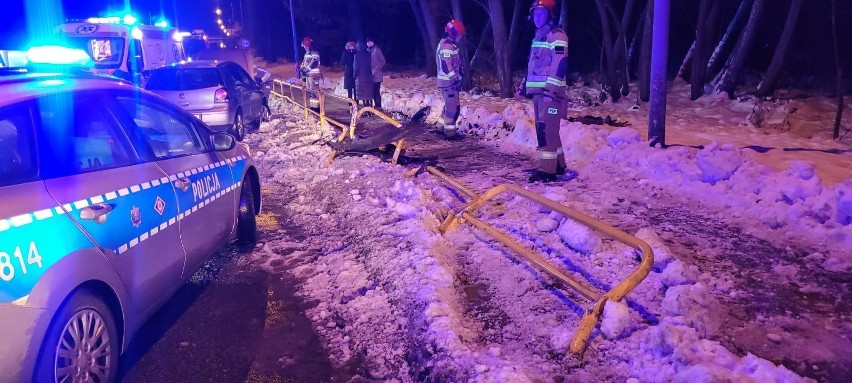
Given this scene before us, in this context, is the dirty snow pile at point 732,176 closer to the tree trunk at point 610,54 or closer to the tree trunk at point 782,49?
the tree trunk at point 782,49

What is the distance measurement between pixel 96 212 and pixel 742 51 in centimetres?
1318

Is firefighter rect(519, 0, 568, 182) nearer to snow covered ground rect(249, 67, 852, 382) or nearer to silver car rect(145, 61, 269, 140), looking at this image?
snow covered ground rect(249, 67, 852, 382)

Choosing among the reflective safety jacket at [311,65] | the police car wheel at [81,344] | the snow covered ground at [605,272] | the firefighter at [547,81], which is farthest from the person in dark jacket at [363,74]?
the police car wheel at [81,344]

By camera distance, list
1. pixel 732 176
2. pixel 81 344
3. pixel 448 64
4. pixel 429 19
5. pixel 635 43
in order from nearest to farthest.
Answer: pixel 81 344
pixel 732 176
pixel 448 64
pixel 635 43
pixel 429 19

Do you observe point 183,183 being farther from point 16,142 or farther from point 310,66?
point 310,66

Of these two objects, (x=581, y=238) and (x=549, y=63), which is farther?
(x=549, y=63)

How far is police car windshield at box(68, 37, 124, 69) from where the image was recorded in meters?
14.0

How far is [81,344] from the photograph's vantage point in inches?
110

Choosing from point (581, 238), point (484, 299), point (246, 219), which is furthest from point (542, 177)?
point (246, 219)

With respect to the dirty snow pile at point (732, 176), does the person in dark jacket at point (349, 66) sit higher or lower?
higher

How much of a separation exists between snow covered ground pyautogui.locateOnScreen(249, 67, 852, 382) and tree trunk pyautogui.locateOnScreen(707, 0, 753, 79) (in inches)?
332

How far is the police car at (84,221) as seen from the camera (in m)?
2.46

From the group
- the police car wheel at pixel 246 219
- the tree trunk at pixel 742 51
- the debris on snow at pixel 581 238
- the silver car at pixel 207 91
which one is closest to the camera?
the debris on snow at pixel 581 238

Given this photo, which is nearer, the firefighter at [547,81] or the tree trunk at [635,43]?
the firefighter at [547,81]
